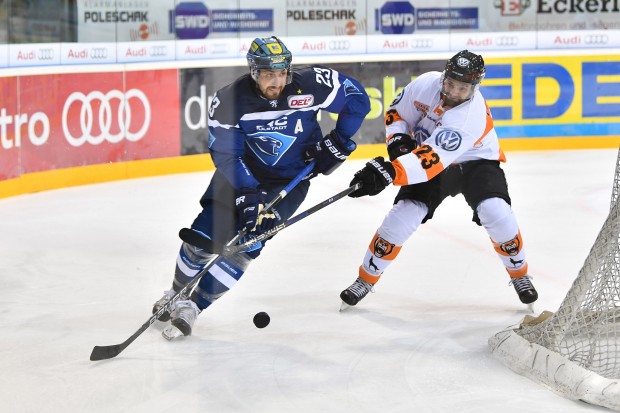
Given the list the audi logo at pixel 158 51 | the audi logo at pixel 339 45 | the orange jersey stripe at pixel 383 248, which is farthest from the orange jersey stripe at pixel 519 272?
the audi logo at pixel 339 45

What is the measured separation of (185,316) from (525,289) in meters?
1.34

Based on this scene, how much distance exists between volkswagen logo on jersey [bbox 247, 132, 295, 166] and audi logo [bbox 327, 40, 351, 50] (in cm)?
485

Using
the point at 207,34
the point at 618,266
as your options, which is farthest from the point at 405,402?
the point at 207,34

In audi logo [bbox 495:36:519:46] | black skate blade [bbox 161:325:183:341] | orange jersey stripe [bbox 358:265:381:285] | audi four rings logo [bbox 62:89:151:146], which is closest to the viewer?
black skate blade [bbox 161:325:183:341]

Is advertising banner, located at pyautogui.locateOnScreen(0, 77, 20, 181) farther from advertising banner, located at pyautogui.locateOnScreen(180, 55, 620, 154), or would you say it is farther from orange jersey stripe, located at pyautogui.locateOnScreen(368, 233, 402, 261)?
orange jersey stripe, located at pyautogui.locateOnScreen(368, 233, 402, 261)

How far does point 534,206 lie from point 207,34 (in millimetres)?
3083

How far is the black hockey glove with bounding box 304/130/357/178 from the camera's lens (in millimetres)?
Answer: 4211

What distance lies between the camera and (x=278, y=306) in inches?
182

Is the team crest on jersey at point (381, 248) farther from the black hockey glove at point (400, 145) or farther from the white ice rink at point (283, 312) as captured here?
the black hockey glove at point (400, 145)

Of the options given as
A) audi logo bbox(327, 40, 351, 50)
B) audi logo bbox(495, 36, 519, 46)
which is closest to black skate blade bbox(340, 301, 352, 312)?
audi logo bbox(327, 40, 351, 50)

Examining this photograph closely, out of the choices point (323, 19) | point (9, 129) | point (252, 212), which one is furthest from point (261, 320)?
point (323, 19)

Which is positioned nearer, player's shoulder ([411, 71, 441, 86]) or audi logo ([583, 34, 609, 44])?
player's shoulder ([411, 71, 441, 86])

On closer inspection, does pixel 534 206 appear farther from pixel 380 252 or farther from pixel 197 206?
pixel 380 252

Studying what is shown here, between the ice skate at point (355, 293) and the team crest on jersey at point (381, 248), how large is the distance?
13cm
